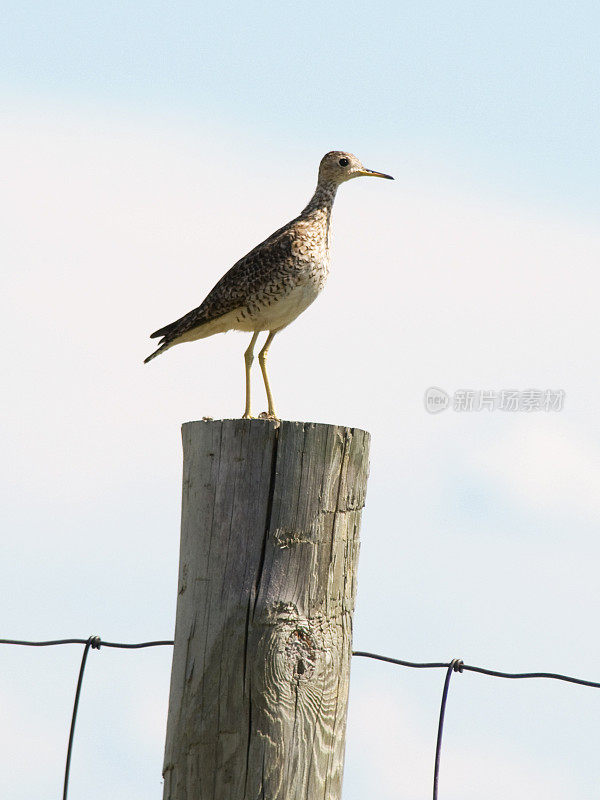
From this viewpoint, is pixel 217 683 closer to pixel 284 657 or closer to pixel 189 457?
pixel 284 657

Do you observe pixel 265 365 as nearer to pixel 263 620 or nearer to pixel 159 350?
pixel 159 350

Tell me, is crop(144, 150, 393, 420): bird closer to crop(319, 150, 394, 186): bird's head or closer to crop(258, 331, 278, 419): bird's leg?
crop(258, 331, 278, 419): bird's leg

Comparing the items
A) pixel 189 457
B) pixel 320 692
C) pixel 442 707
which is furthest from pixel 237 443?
pixel 442 707

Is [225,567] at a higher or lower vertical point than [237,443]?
lower

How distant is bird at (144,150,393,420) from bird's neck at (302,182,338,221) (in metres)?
0.03

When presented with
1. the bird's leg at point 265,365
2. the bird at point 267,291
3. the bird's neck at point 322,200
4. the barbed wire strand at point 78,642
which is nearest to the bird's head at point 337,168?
the bird's neck at point 322,200

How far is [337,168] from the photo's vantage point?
29.1 feet

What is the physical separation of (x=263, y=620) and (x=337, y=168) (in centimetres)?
591

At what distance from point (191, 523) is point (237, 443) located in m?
0.33

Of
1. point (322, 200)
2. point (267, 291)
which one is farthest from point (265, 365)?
point (322, 200)

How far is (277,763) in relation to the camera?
139 inches

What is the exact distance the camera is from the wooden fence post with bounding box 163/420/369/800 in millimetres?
3549

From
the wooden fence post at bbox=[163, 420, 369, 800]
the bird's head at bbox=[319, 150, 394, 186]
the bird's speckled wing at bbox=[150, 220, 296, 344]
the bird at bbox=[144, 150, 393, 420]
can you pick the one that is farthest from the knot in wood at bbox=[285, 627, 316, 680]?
the bird's head at bbox=[319, 150, 394, 186]

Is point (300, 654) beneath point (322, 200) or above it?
beneath
